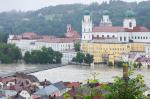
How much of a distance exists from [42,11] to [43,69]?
4941 cm

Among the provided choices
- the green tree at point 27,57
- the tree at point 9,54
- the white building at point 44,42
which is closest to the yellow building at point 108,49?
the white building at point 44,42

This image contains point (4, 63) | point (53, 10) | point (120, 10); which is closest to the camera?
point (4, 63)

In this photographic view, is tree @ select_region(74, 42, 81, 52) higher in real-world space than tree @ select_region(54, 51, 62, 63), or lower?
higher

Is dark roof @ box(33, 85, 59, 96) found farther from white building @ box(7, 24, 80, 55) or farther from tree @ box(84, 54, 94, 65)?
white building @ box(7, 24, 80, 55)

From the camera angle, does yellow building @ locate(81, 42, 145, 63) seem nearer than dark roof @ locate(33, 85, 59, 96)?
No

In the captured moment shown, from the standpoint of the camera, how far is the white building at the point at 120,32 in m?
31.8

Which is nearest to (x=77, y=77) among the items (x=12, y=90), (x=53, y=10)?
(x=12, y=90)

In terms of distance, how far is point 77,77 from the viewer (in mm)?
19609

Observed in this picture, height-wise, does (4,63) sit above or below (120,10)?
below

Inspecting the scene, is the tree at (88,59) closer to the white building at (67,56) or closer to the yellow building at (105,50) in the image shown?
the yellow building at (105,50)

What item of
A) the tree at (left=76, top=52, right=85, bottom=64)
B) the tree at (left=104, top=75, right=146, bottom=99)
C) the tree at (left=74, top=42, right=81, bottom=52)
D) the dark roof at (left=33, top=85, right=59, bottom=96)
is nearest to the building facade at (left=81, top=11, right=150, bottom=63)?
the tree at (left=74, top=42, right=81, bottom=52)

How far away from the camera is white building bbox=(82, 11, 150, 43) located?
104 feet

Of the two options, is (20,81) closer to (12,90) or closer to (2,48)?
(12,90)

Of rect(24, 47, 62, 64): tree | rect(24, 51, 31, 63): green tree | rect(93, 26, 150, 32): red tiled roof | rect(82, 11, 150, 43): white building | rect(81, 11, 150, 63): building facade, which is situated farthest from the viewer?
rect(93, 26, 150, 32): red tiled roof
